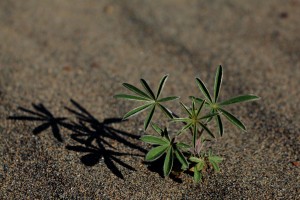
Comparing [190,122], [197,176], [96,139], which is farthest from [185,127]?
[96,139]

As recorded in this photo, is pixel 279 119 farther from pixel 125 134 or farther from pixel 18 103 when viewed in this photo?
pixel 18 103

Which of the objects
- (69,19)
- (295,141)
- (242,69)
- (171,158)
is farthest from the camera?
(69,19)

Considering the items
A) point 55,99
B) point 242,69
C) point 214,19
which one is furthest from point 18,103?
point 214,19

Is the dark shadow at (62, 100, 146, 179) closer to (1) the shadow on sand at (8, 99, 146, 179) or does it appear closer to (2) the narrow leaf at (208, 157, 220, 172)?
(1) the shadow on sand at (8, 99, 146, 179)

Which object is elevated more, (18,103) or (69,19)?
(69,19)

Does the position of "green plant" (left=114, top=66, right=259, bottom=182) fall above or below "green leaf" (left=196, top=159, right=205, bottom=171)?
above

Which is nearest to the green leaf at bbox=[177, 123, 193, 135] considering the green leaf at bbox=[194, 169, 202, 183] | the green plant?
the green plant

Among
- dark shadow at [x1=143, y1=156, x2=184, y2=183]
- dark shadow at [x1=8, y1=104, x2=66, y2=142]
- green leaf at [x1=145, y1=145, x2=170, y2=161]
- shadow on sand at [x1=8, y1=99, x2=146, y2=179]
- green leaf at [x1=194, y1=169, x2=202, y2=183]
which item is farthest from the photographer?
dark shadow at [x1=8, y1=104, x2=66, y2=142]
